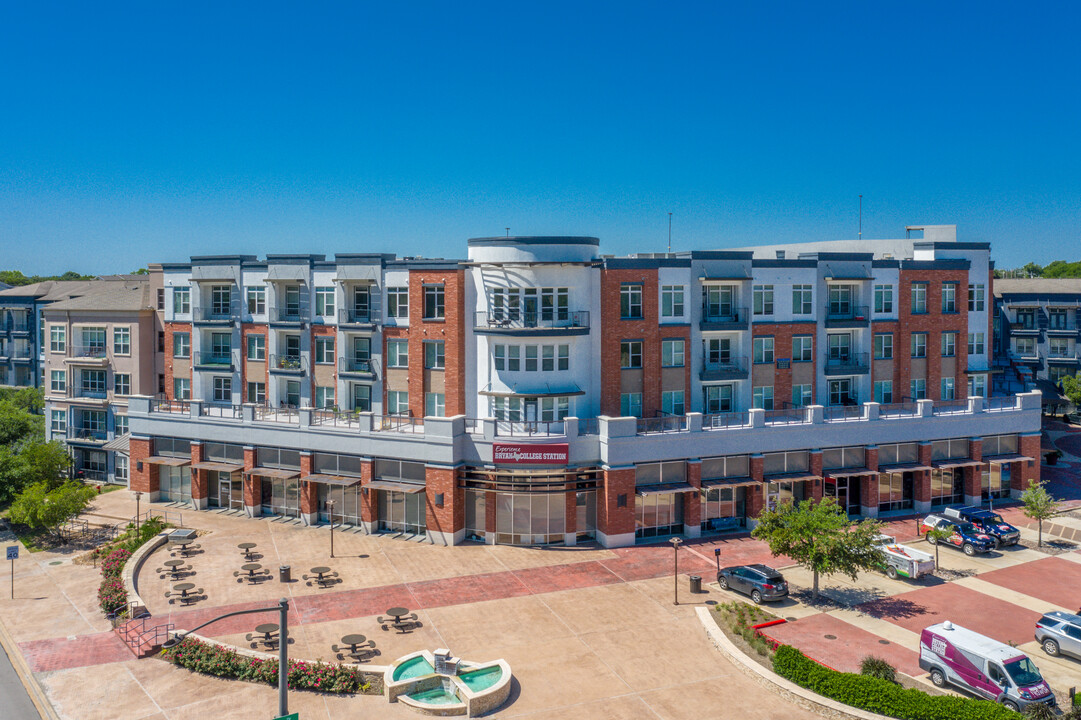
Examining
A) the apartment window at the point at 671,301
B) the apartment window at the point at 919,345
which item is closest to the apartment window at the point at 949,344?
the apartment window at the point at 919,345

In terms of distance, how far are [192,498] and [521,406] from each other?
23.2 meters

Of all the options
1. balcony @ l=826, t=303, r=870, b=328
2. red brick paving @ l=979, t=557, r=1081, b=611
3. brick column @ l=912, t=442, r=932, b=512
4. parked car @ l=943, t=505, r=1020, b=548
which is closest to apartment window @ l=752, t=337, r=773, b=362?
balcony @ l=826, t=303, r=870, b=328

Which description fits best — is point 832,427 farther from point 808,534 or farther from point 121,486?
point 121,486

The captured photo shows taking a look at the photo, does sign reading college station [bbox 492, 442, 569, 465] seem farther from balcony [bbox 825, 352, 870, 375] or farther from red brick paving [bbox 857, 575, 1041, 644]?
balcony [bbox 825, 352, 870, 375]

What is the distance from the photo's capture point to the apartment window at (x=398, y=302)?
154 feet

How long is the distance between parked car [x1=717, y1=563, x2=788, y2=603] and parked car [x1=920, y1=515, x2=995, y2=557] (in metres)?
12.7

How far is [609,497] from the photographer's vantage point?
40.7m

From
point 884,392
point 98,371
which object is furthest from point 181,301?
point 884,392

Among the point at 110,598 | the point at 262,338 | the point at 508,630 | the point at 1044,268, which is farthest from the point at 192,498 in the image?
the point at 1044,268

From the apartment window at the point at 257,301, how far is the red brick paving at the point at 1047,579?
45.4m

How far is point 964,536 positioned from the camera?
40.7 metres

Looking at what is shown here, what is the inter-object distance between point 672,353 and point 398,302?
17.3 m

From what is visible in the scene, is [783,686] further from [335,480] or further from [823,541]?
[335,480]

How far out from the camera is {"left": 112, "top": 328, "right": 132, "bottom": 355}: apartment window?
189 feet
